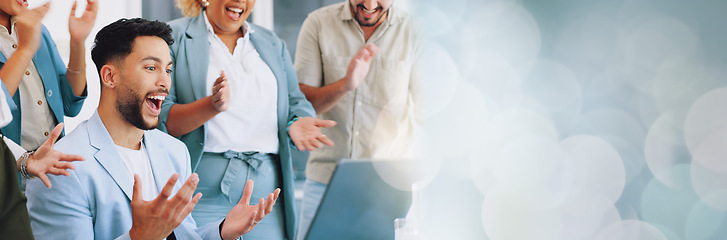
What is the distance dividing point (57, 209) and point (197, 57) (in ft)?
1.92

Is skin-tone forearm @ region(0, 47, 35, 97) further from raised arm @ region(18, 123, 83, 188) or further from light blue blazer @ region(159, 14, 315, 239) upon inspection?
light blue blazer @ region(159, 14, 315, 239)

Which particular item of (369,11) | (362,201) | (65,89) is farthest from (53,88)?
(369,11)

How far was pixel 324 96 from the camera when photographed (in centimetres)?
203

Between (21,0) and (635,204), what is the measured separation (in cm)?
182

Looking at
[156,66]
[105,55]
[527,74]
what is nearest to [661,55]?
[527,74]

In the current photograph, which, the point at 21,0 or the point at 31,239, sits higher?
the point at 21,0

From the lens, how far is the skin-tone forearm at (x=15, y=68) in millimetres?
1312

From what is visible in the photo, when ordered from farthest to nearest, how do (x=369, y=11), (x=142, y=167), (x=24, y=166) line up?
(x=369, y=11) → (x=142, y=167) → (x=24, y=166)

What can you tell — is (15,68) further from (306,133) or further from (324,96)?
(324,96)

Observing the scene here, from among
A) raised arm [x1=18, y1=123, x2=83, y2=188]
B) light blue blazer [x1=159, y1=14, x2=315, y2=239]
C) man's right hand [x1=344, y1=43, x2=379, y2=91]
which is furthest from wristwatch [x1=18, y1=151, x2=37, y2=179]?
man's right hand [x1=344, y1=43, x2=379, y2=91]

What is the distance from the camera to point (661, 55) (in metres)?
1.77

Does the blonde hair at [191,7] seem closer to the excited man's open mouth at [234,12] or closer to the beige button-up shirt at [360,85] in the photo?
the excited man's open mouth at [234,12]

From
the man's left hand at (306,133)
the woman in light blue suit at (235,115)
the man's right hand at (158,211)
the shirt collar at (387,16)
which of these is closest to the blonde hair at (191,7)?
the woman in light blue suit at (235,115)

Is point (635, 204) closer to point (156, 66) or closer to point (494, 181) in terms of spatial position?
point (494, 181)
